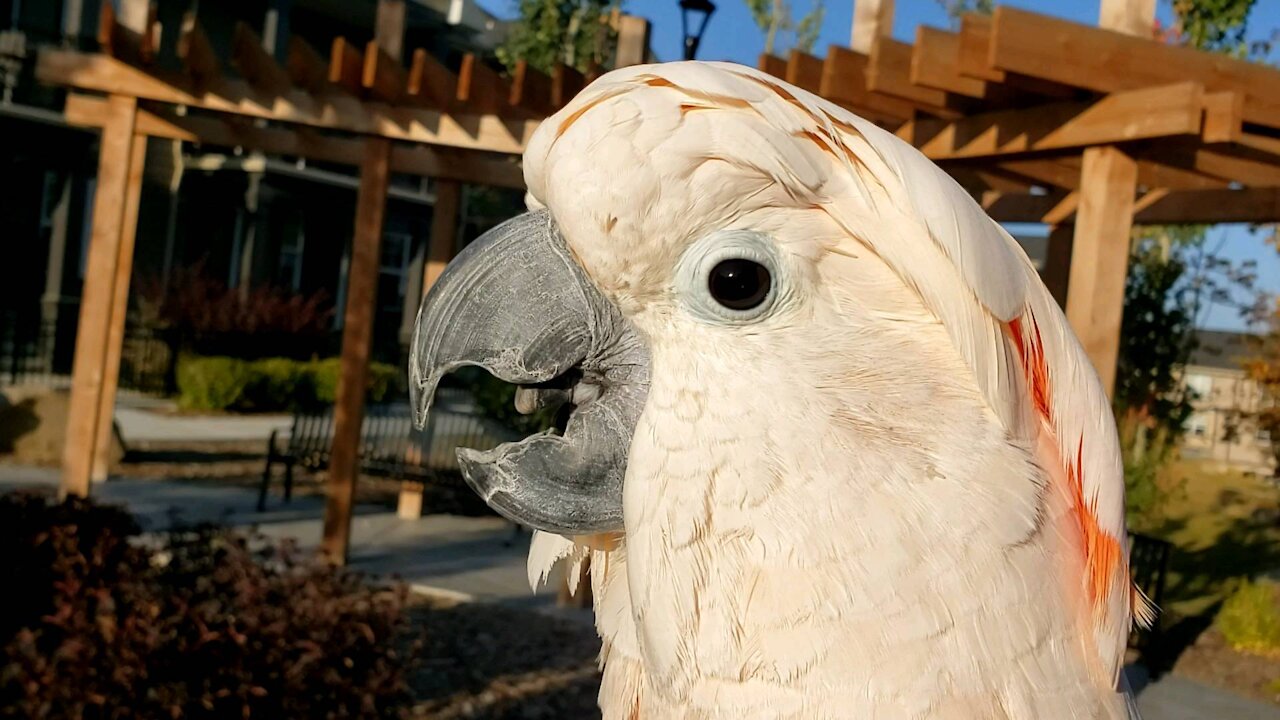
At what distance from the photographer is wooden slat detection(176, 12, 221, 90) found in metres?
4.75

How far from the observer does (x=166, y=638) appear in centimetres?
287

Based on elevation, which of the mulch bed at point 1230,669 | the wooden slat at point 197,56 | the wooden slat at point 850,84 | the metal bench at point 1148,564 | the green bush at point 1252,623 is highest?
the wooden slat at point 197,56

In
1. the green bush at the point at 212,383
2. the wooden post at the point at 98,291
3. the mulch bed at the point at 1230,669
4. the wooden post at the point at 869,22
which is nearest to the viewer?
the wooden post at the point at 869,22

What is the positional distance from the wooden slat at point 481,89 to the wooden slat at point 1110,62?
248cm

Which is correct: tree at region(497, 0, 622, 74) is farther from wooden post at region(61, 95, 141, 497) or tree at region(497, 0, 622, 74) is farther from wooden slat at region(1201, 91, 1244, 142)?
wooden slat at region(1201, 91, 1244, 142)

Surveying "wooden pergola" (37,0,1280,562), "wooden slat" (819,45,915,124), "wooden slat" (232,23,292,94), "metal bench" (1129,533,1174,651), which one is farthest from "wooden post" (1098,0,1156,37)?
"metal bench" (1129,533,1174,651)

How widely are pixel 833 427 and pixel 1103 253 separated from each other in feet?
8.21

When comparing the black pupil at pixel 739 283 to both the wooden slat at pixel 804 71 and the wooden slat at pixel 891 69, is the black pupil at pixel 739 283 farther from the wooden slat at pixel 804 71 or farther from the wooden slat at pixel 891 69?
Result: the wooden slat at pixel 804 71

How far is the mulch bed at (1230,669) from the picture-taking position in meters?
5.30

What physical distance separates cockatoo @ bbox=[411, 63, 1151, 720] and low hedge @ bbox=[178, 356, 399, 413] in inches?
485

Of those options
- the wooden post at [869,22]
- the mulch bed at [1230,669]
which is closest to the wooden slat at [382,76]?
the wooden post at [869,22]

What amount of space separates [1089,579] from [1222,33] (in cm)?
1087

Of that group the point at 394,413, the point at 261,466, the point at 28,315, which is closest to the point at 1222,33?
the point at 394,413

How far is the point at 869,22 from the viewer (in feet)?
13.3
